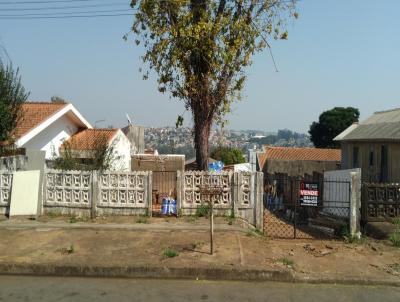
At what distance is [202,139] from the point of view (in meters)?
13.6

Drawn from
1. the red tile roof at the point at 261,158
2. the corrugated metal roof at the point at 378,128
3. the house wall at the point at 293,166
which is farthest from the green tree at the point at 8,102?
the red tile roof at the point at 261,158

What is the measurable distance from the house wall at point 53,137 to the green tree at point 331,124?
4043cm

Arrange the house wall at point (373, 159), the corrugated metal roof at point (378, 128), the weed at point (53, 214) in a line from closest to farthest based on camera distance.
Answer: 1. the weed at point (53, 214)
2. the house wall at point (373, 159)
3. the corrugated metal roof at point (378, 128)

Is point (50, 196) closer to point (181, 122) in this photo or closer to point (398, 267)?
point (181, 122)

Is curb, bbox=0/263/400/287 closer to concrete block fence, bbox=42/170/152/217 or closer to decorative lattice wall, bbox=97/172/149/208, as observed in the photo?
concrete block fence, bbox=42/170/152/217

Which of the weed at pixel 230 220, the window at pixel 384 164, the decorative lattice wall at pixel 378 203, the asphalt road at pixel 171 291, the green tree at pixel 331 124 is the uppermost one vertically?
the green tree at pixel 331 124

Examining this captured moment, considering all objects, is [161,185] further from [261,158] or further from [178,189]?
[261,158]

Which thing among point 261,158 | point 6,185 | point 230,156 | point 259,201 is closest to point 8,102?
point 6,185

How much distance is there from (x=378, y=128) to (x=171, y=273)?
19765mm

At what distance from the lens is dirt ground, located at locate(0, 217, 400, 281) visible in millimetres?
7988

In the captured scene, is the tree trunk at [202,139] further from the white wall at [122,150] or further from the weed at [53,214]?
the white wall at [122,150]

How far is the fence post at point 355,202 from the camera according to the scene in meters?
10.8

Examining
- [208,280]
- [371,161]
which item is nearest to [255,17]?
[208,280]

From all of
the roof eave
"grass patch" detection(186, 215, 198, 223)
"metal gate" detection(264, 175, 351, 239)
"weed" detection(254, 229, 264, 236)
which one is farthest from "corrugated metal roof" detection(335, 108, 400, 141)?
the roof eave
